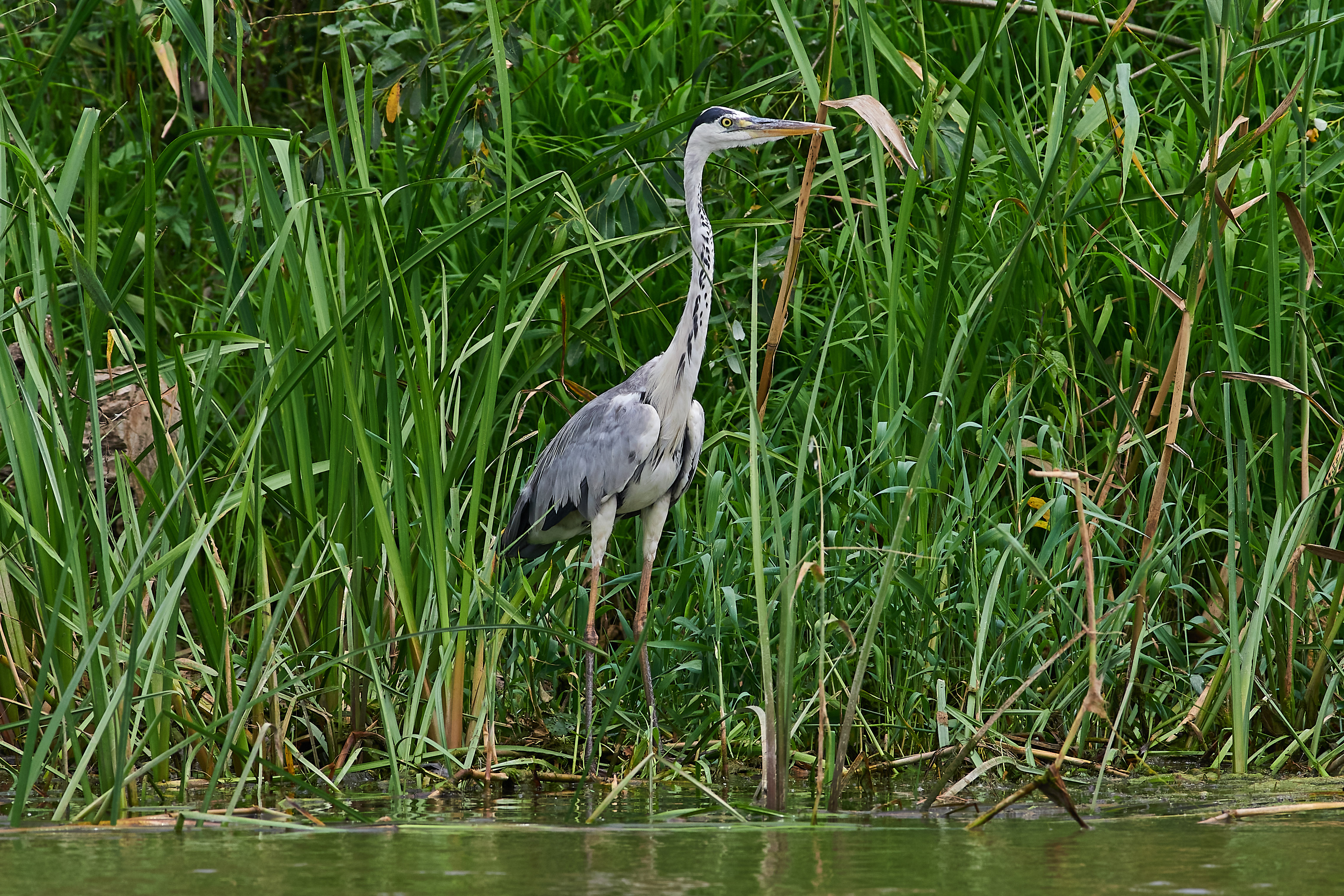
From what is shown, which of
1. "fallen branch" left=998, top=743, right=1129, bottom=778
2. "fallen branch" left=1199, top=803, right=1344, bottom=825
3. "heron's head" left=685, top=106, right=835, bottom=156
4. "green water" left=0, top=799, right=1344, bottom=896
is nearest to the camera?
"green water" left=0, top=799, right=1344, bottom=896

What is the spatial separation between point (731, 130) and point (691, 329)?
0.64 metres

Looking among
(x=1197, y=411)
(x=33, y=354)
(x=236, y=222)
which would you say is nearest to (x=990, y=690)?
(x=1197, y=411)

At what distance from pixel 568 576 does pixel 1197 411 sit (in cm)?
202

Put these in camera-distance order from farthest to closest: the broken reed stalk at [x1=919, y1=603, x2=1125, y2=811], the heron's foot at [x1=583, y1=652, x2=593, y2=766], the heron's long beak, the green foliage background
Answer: the heron's long beak, the heron's foot at [x1=583, y1=652, x2=593, y2=766], the green foliage background, the broken reed stalk at [x1=919, y1=603, x2=1125, y2=811]

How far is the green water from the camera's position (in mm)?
2178

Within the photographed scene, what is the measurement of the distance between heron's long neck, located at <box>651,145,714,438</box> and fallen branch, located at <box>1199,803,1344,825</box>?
6.63ft

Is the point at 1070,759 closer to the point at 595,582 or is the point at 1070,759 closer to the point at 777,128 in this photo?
the point at 595,582

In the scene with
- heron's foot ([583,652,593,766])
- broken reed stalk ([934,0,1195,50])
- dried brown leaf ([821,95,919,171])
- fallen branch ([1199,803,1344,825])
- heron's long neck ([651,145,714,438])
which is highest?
broken reed stalk ([934,0,1195,50])

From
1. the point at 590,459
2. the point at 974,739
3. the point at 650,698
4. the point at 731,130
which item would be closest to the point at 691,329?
the point at 590,459

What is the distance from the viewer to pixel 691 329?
4.16 m

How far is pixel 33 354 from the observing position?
2977mm

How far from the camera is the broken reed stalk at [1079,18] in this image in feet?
14.5

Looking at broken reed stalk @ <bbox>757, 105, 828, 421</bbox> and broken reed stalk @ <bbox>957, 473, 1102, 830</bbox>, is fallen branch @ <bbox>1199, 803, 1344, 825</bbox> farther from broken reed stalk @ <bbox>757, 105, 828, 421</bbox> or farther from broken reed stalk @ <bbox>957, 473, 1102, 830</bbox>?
broken reed stalk @ <bbox>757, 105, 828, 421</bbox>

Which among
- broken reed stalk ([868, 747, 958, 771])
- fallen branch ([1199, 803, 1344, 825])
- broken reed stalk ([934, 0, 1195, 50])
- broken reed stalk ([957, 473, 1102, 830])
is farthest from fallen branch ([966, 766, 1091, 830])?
broken reed stalk ([934, 0, 1195, 50])
